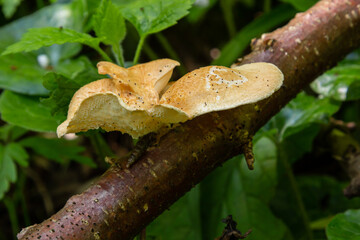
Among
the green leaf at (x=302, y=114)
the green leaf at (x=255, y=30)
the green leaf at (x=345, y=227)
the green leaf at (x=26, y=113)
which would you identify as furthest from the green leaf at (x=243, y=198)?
the green leaf at (x=26, y=113)

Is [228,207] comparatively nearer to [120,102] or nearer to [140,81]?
[140,81]

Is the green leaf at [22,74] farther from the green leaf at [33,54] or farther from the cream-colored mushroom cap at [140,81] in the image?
the cream-colored mushroom cap at [140,81]

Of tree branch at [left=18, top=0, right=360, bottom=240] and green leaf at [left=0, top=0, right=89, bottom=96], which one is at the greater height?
green leaf at [left=0, top=0, right=89, bottom=96]

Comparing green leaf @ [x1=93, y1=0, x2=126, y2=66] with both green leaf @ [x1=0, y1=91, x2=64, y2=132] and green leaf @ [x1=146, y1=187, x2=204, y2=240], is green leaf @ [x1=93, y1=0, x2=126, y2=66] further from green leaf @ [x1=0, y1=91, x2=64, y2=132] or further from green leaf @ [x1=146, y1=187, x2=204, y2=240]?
green leaf @ [x1=146, y1=187, x2=204, y2=240]

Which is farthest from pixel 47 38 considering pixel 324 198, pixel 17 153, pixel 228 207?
pixel 324 198

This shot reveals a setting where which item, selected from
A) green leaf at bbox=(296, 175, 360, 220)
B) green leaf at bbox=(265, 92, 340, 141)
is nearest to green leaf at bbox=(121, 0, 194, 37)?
green leaf at bbox=(265, 92, 340, 141)

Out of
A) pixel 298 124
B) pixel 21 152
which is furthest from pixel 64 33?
pixel 298 124
